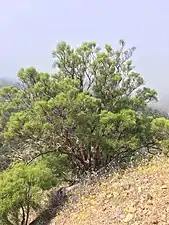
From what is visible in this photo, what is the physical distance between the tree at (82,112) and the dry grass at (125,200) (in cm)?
231

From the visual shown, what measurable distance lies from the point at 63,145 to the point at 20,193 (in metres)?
3.68

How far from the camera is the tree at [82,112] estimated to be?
40.5ft

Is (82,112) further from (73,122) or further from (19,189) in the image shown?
(19,189)

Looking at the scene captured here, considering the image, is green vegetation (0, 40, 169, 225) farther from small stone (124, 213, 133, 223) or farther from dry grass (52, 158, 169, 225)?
small stone (124, 213, 133, 223)

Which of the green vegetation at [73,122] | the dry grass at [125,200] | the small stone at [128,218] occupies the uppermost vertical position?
the green vegetation at [73,122]

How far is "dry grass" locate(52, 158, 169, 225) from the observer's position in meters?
7.80

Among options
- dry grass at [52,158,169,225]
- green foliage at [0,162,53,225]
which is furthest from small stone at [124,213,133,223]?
green foliage at [0,162,53,225]

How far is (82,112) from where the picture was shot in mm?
12320

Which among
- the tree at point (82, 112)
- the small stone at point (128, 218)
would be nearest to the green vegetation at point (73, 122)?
the tree at point (82, 112)

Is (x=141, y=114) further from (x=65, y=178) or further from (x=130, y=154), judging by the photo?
(x=65, y=178)

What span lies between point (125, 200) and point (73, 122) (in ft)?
14.4

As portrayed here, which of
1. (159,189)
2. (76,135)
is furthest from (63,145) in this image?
(159,189)

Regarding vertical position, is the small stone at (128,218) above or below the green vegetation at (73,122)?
below

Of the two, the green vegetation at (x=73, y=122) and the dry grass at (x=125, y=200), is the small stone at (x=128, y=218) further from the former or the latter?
the green vegetation at (x=73, y=122)
